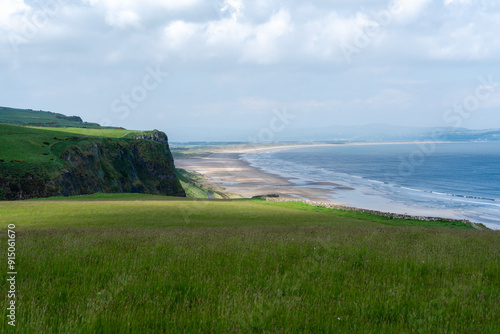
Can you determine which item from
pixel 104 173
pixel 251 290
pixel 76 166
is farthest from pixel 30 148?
pixel 251 290

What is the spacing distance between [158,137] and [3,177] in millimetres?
87017

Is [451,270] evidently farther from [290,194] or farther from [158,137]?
[158,137]

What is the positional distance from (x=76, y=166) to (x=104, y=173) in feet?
30.9

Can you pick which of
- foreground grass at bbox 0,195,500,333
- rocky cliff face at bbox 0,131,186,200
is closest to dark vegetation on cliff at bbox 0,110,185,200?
rocky cliff face at bbox 0,131,186,200

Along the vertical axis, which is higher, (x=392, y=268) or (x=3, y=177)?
(x=392, y=268)

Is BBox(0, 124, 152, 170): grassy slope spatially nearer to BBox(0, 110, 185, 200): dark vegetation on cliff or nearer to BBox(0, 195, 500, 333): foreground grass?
BBox(0, 110, 185, 200): dark vegetation on cliff

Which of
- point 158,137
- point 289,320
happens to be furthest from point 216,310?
point 158,137

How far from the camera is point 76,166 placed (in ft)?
230

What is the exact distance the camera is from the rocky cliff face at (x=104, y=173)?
185ft

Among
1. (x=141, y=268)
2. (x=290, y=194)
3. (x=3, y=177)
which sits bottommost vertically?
(x=290, y=194)

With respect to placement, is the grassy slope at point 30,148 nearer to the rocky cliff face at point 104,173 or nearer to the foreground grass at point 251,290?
the rocky cliff face at point 104,173

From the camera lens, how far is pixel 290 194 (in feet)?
283

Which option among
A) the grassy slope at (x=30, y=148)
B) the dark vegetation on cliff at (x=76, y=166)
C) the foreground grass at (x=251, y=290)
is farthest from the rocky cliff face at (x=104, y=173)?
the foreground grass at (x=251, y=290)

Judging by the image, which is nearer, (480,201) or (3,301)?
(3,301)
